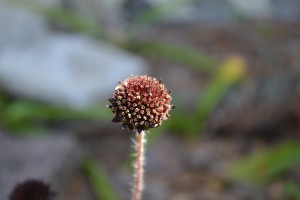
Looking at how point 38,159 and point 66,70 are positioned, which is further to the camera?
point 66,70

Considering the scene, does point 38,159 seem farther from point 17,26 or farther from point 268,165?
point 17,26

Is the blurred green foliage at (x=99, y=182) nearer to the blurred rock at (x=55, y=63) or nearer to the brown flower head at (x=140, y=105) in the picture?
the blurred rock at (x=55, y=63)

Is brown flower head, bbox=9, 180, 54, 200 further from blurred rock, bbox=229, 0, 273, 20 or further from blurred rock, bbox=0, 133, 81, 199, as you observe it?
blurred rock, bbox=229, 0, 273, 20

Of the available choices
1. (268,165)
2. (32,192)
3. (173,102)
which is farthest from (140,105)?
(173,102)

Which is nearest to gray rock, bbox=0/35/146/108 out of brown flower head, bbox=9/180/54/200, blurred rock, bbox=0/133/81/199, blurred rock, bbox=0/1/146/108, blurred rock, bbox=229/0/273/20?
blurred rock, bbox=0/1/146/108

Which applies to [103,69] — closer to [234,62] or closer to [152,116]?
[234,62]

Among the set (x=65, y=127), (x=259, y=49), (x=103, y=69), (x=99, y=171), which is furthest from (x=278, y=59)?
(x=99, y=171)

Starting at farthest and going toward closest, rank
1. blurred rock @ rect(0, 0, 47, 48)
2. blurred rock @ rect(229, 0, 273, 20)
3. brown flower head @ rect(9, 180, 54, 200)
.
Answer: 1. blurred rock @ rect(229, 0, 273, 20)
2. blurred rock @ rect(0, 0, 47, 48)
3. brown flower head @ rect(9, 180, 54, 200)
